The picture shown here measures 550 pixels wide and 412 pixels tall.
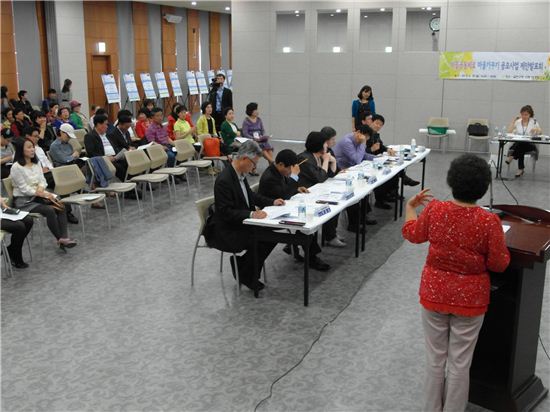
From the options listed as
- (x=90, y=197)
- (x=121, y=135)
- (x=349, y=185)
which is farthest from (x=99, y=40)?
(x=349, y=185)

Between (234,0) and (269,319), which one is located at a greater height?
(234,0)

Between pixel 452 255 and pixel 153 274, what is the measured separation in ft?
11.6

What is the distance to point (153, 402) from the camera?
11.7 ft

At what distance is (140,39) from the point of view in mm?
17688

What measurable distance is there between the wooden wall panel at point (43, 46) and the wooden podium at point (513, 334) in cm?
1357

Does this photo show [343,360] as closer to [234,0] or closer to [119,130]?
[119,130]

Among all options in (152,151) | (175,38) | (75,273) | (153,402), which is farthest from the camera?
(175,38)

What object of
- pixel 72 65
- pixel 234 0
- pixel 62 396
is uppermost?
pixel 234 0

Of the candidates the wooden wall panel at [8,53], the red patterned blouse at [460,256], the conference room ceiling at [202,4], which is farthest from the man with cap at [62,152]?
the conference room ceiling at [202,4]

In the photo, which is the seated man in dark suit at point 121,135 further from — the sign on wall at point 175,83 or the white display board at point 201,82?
the white display board at point 201,82

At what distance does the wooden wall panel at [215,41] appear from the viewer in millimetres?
21812

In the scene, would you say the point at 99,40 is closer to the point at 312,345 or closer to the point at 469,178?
the point at 312,345

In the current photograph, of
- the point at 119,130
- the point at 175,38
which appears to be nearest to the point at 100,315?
the point at 119,130

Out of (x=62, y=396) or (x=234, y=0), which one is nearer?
(x=62, y=396)
